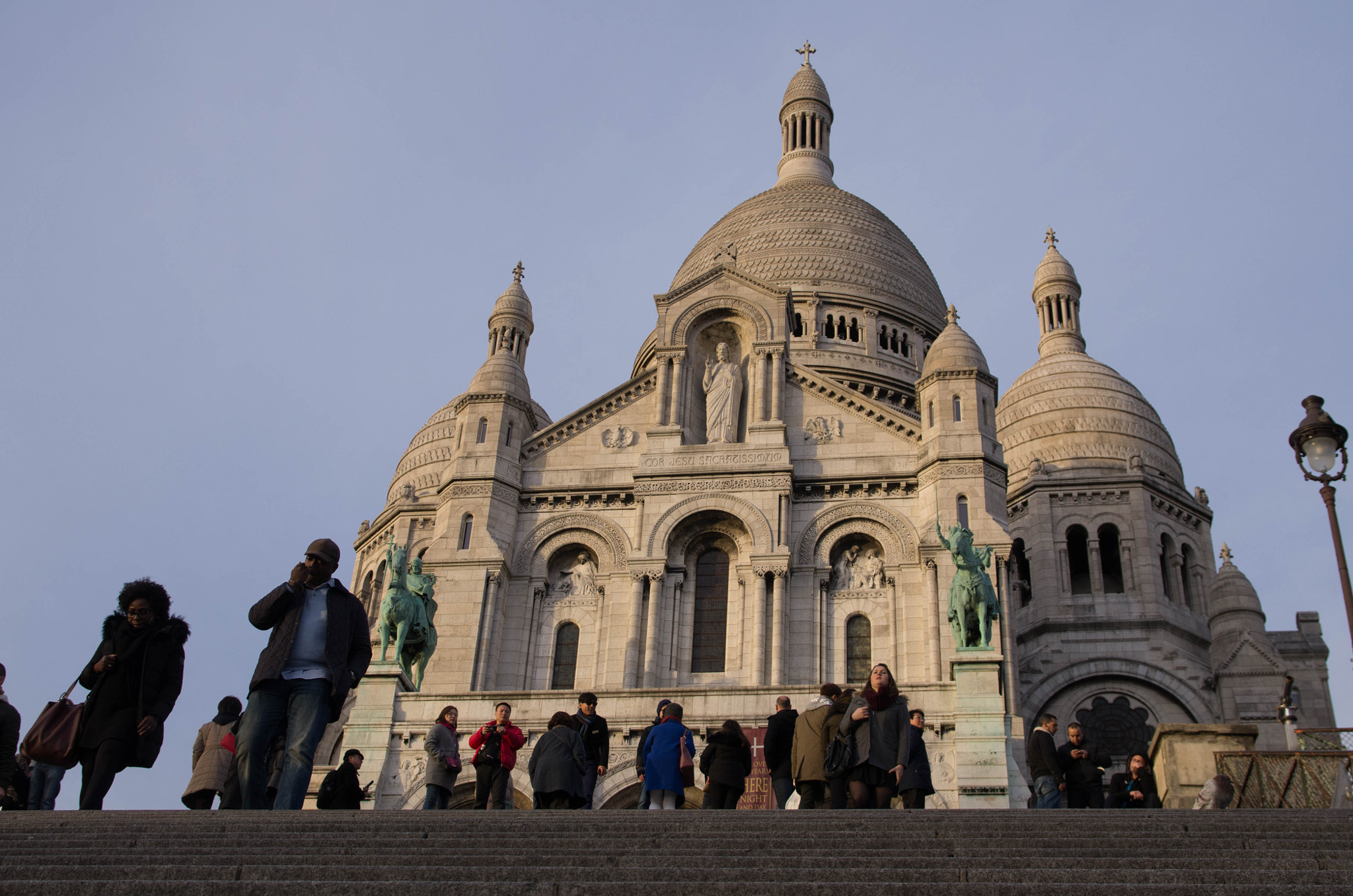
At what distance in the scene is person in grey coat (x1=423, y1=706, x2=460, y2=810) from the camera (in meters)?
16.2

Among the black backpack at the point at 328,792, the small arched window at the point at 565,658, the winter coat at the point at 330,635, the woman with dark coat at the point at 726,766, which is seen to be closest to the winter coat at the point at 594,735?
the woman with dark coat at the point at 726,766

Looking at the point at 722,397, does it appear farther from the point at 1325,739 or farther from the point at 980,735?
the point at 1325,739

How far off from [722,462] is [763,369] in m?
2.94

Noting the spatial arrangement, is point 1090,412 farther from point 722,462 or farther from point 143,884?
point 143,884

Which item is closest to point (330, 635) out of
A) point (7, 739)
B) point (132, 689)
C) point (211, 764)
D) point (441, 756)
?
point (132, 689)

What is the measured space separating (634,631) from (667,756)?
1453cm

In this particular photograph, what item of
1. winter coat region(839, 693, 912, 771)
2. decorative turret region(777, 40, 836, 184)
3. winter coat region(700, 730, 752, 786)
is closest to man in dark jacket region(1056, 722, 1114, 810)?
winter coat region(839, 693, 912, 771)

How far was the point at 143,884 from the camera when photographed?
8.34 m

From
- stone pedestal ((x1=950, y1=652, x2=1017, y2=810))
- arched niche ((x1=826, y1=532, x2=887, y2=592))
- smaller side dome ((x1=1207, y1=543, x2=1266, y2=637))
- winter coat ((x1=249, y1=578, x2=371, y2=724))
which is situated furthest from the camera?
smaller side dome ((x1=1207, y1=543, x2=1266, y2=637))

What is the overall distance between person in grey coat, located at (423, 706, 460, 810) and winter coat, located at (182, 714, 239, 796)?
7.02 ft

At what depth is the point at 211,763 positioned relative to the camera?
15078mm

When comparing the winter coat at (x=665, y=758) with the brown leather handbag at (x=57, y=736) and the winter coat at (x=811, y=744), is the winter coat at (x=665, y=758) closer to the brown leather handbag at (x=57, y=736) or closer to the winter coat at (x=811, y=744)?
the winter coat at (x=811, y=744)

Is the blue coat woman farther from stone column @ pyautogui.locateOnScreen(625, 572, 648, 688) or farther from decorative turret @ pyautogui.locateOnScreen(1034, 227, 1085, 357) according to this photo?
decorative turret @ pyautogui.locateOnScreen(1034, 227, 1085, 357)

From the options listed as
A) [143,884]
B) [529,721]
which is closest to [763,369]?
[529,721]
